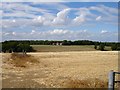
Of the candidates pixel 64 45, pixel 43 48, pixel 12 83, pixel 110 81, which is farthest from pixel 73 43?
pixel 110 81

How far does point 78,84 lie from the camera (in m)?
13.5

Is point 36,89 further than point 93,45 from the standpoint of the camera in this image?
No

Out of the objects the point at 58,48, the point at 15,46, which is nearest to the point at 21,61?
the point at 15,46

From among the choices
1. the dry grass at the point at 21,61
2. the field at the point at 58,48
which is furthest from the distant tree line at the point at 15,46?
the dry grass at the point at 21,61

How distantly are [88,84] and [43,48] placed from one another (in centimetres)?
6095

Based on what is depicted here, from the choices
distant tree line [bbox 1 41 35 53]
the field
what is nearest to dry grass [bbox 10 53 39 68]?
distant tree line [bbox 1 41 35 53]

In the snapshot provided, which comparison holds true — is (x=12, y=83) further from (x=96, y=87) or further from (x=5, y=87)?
(x=96, y=87)

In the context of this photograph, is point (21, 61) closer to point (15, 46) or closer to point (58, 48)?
point (15, 46)

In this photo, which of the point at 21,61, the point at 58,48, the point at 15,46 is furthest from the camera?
the point at 58,48

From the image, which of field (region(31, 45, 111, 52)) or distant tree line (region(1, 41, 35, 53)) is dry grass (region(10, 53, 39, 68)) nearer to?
distant tree line (region(1, 41, 35, 53))

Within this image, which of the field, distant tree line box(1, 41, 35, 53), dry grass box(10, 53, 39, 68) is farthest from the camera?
the field

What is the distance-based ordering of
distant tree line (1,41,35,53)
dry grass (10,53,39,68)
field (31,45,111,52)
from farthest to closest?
field (31,45,111,52) < distant tree line (1,41,35,53) < dry grass (10,53,39,68)

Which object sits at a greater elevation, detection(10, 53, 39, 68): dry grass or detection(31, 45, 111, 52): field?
detection(10, 53, 39, 68): dry grass

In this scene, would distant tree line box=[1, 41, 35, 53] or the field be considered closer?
distant tree line box=[1, 41, 35, 53]
